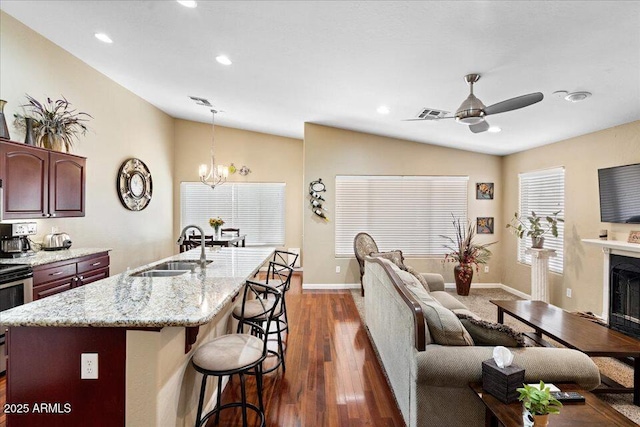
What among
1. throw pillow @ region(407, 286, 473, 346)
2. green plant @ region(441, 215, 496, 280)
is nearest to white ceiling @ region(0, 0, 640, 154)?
green plant @ region(441, 215, 496, 280)

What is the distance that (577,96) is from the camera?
121 inches

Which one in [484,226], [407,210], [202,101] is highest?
[202,101]

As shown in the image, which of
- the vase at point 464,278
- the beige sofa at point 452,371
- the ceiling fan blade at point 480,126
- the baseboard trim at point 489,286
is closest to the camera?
the beige sofa at point 452,371

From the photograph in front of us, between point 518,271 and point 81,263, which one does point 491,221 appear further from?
point 81,263

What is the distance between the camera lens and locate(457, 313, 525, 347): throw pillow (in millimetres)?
1927

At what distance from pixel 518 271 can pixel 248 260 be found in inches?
196

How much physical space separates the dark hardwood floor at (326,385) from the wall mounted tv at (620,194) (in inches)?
133

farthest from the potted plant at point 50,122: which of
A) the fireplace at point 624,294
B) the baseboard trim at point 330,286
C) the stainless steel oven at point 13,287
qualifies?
the fireplace at point 624,294

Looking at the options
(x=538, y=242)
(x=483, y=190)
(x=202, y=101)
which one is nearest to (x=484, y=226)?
(x=483, y=190)

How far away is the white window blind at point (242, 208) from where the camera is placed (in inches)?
276

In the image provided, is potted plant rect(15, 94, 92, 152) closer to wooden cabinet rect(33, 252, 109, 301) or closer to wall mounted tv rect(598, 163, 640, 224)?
wooden cabinet rect(33, 252, 109, 301)

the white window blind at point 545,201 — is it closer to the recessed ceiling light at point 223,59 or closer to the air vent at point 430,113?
the air vent at point 430,113

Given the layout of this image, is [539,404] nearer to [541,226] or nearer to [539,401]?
[539,401]

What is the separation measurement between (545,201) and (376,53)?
13.2 ft
